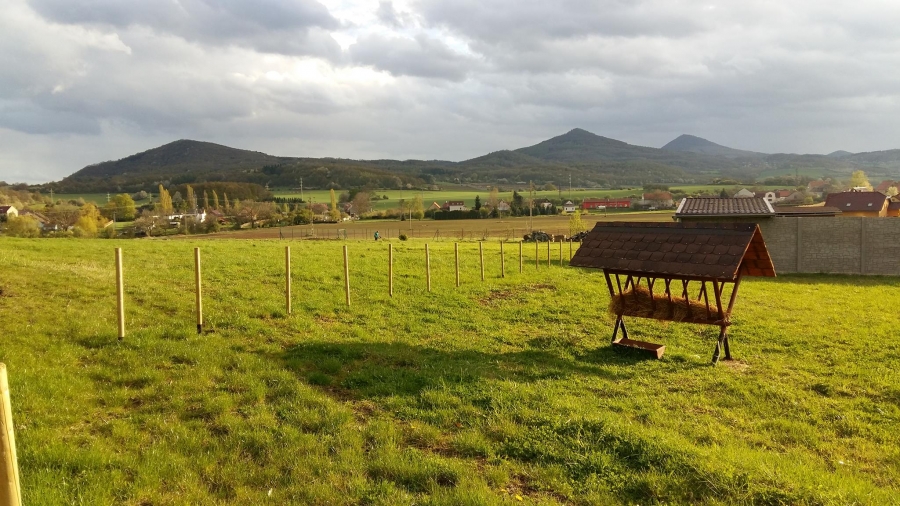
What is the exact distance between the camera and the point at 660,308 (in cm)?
992

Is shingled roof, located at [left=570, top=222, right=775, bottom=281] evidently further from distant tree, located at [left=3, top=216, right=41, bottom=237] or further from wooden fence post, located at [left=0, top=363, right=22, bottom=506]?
distant tree, located at [left=3, top=216, right=41, bottom=237]

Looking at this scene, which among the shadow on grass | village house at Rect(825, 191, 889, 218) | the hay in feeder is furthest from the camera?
village house at Rect(825, 191, 889, 218)

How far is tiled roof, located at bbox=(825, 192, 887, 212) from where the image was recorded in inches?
→ 2210

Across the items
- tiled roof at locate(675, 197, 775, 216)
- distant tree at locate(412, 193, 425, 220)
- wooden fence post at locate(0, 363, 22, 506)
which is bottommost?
wooden fence post at locate(0, 363, 22, 506)

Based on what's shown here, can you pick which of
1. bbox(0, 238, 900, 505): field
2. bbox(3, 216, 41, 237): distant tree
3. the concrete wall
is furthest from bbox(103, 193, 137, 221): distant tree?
the concrete wall

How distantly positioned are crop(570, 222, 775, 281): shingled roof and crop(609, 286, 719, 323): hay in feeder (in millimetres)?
918

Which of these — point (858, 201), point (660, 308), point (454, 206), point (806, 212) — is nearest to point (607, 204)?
point (454, 206)

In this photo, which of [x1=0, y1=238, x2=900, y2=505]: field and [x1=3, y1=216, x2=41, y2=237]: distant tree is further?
[x1=3, y1=216, x2=41, y2=237]: distant tree

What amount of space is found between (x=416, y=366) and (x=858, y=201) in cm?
6743

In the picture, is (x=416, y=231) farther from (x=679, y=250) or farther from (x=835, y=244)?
(x=679, y=250)

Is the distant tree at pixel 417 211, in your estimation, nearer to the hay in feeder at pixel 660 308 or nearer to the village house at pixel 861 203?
the village house at pixel 861 203

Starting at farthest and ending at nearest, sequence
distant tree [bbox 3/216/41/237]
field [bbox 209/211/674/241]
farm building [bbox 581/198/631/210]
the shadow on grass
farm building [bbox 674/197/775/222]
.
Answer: farm building [bbox 581/198/631/210] < field [bbox 209/211/674/241] < distant tree [bbox 3/216/41/237] < farm building [bbox 674/197/775/222] < the shadow on grass

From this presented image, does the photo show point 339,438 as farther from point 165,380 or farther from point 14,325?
point 14,325

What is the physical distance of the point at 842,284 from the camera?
2048 centimetres
